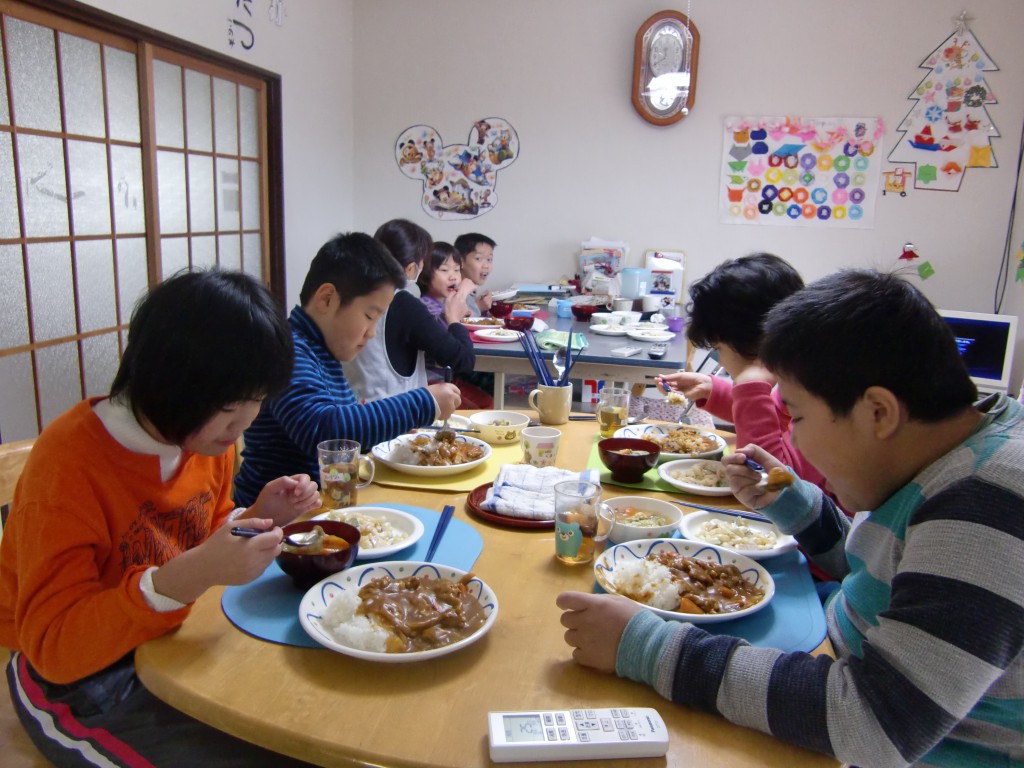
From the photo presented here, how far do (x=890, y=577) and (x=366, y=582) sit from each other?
697 millimetres

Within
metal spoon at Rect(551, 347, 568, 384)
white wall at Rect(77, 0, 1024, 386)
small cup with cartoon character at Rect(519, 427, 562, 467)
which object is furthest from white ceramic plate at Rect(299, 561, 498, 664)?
white wall at Rect(77, 0, 1024, 386)

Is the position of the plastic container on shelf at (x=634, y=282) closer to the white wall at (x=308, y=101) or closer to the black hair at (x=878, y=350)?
the white wall at (x=308, y=101)

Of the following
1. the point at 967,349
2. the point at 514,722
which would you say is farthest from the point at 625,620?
the point at 967,349

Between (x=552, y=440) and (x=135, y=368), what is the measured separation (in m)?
0.84

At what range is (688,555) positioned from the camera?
120 centimetres

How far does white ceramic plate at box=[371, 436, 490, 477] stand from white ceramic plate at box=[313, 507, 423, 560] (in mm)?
222

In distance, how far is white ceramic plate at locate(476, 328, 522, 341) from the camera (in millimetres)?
3301

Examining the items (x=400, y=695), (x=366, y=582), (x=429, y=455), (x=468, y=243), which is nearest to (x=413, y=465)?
(x=429, y=455)

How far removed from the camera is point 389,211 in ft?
16.5

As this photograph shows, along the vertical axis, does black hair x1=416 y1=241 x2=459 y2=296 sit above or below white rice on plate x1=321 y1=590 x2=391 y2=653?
above

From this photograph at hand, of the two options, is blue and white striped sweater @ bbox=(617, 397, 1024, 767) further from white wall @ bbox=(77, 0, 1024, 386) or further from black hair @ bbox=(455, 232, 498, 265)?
white wall @ bbox=(77, 0, 1024, 386)

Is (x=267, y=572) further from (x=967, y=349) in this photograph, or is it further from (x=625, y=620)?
(x=967, y=349)

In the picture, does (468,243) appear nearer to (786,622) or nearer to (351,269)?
(351,269)

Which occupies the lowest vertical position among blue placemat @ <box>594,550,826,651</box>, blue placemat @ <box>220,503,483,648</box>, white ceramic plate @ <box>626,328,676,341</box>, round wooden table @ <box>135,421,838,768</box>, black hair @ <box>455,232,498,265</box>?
round wooden table @ <box>135,421,838,768</box>
